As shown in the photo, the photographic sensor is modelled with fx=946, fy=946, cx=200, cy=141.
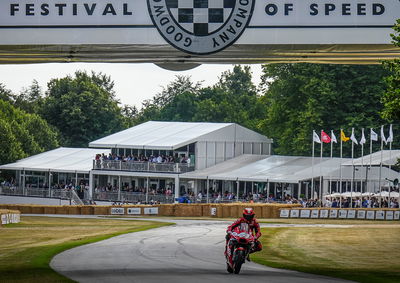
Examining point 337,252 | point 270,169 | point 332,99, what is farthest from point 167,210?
point 337,252

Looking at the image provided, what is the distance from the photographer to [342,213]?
5456cm

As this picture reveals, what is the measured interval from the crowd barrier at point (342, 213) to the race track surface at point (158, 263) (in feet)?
67.9

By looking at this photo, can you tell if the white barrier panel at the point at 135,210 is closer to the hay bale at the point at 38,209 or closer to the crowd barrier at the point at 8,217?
the hay bale at the point at 38,209

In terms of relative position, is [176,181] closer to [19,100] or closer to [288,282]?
[288,282]

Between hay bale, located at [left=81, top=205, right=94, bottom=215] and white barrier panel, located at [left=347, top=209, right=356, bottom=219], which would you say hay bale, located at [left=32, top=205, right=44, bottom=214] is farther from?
white barrier panel, located at [left=347, top=209, right=356, bottom=219]

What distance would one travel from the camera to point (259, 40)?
16156 millimetres

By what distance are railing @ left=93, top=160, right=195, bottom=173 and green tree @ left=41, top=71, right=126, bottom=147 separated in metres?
37.8

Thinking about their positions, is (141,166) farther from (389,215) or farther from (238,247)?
(238,247)

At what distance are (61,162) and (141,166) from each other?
11.5 metres

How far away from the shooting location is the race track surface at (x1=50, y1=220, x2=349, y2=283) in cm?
1839

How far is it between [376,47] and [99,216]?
142 feet

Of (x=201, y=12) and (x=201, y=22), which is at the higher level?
(x=201, y=12)

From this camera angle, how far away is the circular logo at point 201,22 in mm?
15789

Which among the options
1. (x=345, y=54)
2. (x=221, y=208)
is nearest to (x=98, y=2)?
(x=345, y=54)
